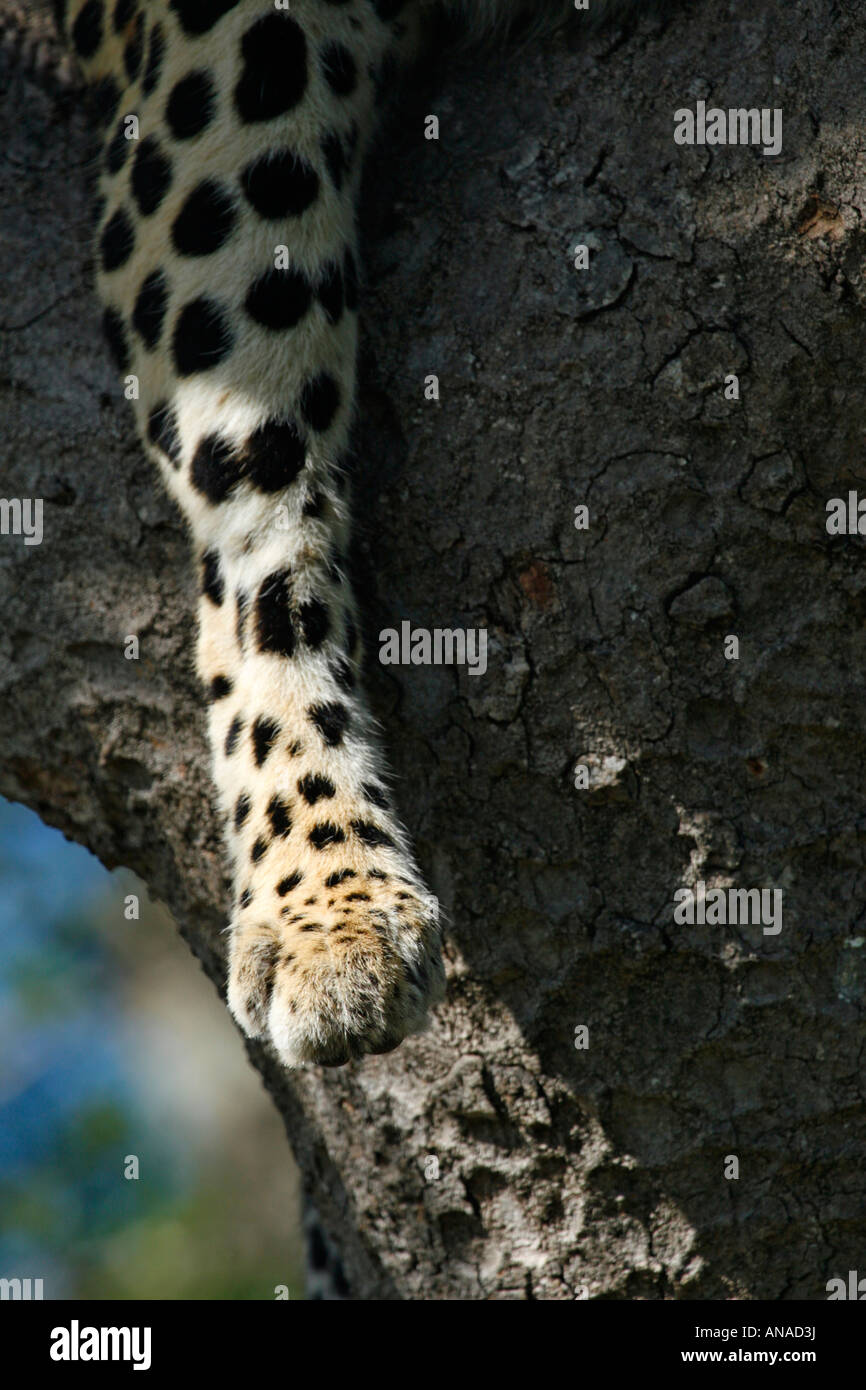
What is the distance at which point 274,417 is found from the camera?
2.70 metres

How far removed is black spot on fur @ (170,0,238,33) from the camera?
2.77 meters

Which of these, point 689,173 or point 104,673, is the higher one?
point 689,173

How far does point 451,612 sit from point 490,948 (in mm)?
635

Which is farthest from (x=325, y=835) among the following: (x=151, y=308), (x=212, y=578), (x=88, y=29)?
(x=88, y=29)

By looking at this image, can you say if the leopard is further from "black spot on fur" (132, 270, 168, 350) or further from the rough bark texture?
the rough bark texture

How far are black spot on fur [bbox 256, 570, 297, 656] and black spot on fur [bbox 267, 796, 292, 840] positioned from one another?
27 centimetres

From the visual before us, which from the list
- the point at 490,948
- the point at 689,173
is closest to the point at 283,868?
the point at 490,948

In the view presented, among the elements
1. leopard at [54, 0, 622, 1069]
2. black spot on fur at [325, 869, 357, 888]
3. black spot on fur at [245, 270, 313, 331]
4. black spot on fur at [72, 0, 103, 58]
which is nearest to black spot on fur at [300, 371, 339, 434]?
leopard at [54, 0, 622, 1069]

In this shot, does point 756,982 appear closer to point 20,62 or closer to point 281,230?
point 281,230

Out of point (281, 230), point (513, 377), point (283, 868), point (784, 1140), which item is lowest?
point (784, 1140)

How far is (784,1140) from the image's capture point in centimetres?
273

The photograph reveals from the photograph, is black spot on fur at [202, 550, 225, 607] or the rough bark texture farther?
black spot on fur at [202, 550, 225, 607]

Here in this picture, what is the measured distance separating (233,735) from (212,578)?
30 centimetres

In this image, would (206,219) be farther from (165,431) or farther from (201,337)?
(165,431)
